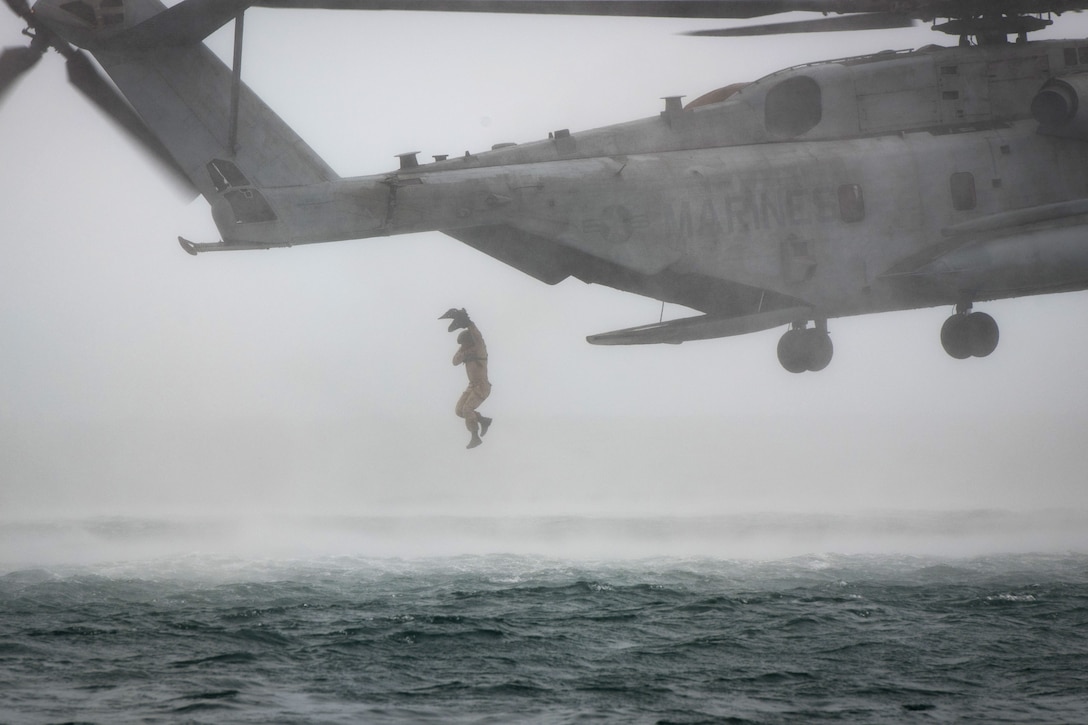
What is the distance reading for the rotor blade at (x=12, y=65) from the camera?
47.1 feet

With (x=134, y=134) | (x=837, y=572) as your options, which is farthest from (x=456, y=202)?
(x=837, y=572)

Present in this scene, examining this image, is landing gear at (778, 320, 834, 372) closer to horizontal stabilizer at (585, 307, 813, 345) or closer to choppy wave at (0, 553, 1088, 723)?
horizontal stabilizer at (585, 307, 813, 345)

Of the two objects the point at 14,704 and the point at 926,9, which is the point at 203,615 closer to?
the point at 14,704

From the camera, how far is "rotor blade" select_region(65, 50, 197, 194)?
15352 mm

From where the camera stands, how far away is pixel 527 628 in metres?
19.1

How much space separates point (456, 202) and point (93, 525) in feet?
53.9

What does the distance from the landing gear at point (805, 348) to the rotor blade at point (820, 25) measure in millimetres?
4398

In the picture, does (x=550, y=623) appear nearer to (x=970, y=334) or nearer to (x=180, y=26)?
(x=970, y=334)

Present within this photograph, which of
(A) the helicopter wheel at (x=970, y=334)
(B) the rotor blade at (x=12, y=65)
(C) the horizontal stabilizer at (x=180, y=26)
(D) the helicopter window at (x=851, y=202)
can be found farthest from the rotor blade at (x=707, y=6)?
(A) the helicopter wheel at (x=970, y=334)

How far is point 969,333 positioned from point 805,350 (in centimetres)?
261

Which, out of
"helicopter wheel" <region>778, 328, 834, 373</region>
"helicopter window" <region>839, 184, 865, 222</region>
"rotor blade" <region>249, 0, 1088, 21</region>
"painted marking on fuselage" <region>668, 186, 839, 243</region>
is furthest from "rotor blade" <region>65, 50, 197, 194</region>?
"helicopter window" <region>839, 184, 865, 222</region>

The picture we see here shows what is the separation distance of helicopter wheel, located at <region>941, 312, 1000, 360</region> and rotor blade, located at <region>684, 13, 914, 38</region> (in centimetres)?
460

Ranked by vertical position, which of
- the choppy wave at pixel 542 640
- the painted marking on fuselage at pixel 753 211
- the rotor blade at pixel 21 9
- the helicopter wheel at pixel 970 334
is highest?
the rotor blade at pixel 21 9

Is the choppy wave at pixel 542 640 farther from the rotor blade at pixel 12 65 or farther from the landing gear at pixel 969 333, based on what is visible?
the rotor blade at pixel 12 65
